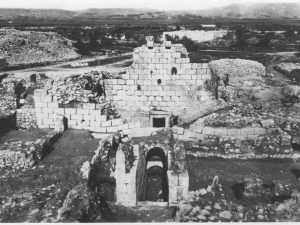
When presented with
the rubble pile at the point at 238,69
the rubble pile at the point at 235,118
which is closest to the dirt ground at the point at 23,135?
the rubble pile at the point at 235,118

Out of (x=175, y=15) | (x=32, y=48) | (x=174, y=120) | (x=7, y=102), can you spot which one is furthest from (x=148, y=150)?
(x=175, y=15)

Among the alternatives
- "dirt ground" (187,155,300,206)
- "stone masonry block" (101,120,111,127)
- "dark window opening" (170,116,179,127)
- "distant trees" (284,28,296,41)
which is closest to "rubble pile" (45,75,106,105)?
"stone masonry block" (101,120,111,127)

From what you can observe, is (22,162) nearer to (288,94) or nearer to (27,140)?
(27,140)

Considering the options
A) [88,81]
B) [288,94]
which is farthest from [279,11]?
[88,81]

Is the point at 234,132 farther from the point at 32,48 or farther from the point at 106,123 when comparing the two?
the point at 32,48

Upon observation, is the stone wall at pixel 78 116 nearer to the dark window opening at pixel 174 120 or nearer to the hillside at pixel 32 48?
the dark window opening at pixel 174 120

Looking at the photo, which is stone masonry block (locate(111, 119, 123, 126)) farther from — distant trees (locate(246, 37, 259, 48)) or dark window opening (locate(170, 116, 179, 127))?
distant trees (locate(246, 37, 259, 48))
